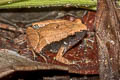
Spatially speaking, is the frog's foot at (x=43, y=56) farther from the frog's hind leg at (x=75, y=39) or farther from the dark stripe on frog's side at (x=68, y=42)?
the frog's hind leg at (x=75, y=39)

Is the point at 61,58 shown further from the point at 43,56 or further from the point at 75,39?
the point at 75,39

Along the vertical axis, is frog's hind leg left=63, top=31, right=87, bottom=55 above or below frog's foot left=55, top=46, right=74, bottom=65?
above

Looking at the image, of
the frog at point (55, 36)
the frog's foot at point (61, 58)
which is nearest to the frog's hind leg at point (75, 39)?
the frog at point (55, 36)

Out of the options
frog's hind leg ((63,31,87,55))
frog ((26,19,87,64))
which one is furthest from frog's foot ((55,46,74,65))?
frog's hind leg ((63,31,87,55))

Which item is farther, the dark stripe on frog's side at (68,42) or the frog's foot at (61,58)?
the dark stripe on frog's side at (68,42)

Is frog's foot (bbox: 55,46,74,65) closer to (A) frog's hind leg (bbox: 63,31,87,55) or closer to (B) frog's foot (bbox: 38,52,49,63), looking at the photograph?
(B) frog's foot (bbox: 38,52,49,63)

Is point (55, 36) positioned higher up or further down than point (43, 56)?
higher up

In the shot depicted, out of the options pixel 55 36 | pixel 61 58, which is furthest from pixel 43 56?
pixel 55 36

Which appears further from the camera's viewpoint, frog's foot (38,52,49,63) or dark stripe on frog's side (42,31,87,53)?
dark stripe on frog's side (42,31,87,53)
